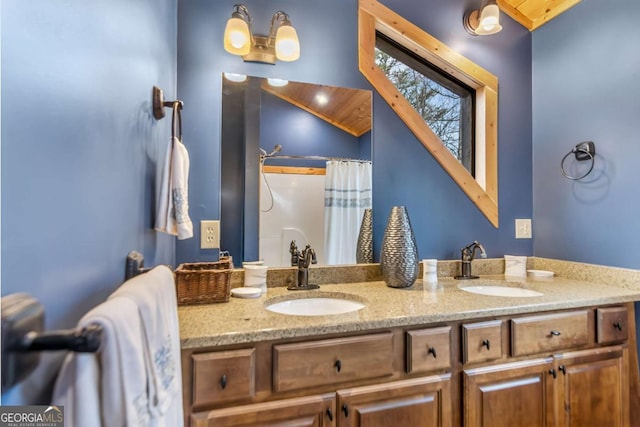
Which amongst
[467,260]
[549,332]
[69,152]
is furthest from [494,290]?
[69,152]

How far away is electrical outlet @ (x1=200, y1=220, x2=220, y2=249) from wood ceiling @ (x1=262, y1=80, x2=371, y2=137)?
2.38 feet

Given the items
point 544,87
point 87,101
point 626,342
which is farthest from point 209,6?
point 626,342

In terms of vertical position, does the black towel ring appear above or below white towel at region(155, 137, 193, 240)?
above

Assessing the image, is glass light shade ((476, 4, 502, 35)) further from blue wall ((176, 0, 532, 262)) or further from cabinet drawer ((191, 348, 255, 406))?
cabinet drawer ((191, 348, 255, 406))

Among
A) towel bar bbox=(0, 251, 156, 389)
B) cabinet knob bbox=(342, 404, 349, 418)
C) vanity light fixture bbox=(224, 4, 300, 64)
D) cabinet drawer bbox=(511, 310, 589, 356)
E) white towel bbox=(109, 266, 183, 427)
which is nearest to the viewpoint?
towel bar bbox=(0, 251, 156, 389)

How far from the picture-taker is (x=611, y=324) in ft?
4.56

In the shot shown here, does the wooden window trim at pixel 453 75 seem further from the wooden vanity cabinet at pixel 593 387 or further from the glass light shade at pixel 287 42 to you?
the wooden vanity cabinet at pixel 593 387

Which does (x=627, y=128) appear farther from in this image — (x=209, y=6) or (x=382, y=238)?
(x=209, y=6)

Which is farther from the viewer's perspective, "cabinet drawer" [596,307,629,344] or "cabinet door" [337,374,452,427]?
"cabinet drawer" [596,307,629,344]

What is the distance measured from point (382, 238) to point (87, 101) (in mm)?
1440

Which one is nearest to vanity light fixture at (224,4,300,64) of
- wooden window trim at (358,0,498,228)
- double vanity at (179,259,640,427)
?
wooden window trim at (358,0,498,228)

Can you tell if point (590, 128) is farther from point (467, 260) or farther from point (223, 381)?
point (223, 381)

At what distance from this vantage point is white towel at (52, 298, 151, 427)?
17.2 inches

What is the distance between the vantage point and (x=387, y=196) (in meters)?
1.80
